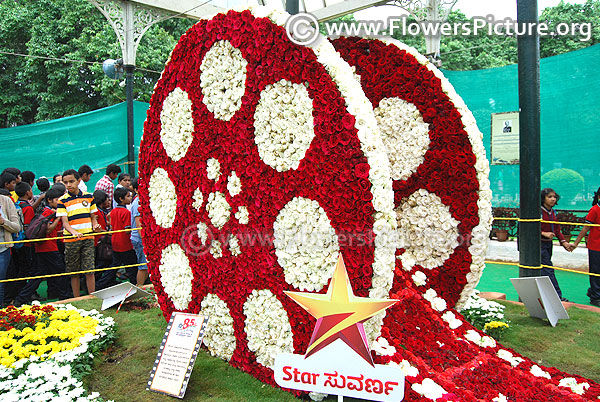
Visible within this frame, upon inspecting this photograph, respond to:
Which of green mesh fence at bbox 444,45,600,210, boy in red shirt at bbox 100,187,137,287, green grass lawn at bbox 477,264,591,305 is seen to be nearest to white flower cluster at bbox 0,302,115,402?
boy in red shirt at bbox 100,187,137,287

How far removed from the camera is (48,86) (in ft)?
58.9

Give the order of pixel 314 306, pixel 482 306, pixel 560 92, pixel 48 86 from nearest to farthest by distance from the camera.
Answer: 1. pixel 314 306
2. pixel 482 306
3. pixel 560 92
4. pixel 48 86

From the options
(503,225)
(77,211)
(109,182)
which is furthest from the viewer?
(503,225)

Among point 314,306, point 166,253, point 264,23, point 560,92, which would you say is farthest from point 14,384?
point 560,92

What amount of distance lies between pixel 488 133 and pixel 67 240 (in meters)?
8.32

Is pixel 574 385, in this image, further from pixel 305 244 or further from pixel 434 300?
pixel 305 244

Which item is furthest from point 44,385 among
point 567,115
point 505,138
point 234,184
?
point 567,115

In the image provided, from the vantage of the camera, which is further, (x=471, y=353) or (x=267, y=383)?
(x=471, y=353)

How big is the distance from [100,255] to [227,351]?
3.51 m

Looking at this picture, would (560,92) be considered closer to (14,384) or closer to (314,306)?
(314,306)

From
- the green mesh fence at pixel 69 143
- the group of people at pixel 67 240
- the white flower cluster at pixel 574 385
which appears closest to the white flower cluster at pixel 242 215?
the white flower cluster at pixel 574 385

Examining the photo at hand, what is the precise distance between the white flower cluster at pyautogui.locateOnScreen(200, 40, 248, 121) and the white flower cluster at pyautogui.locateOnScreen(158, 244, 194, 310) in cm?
132

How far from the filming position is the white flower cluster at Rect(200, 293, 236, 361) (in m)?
3.72

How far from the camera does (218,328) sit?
150 inches
